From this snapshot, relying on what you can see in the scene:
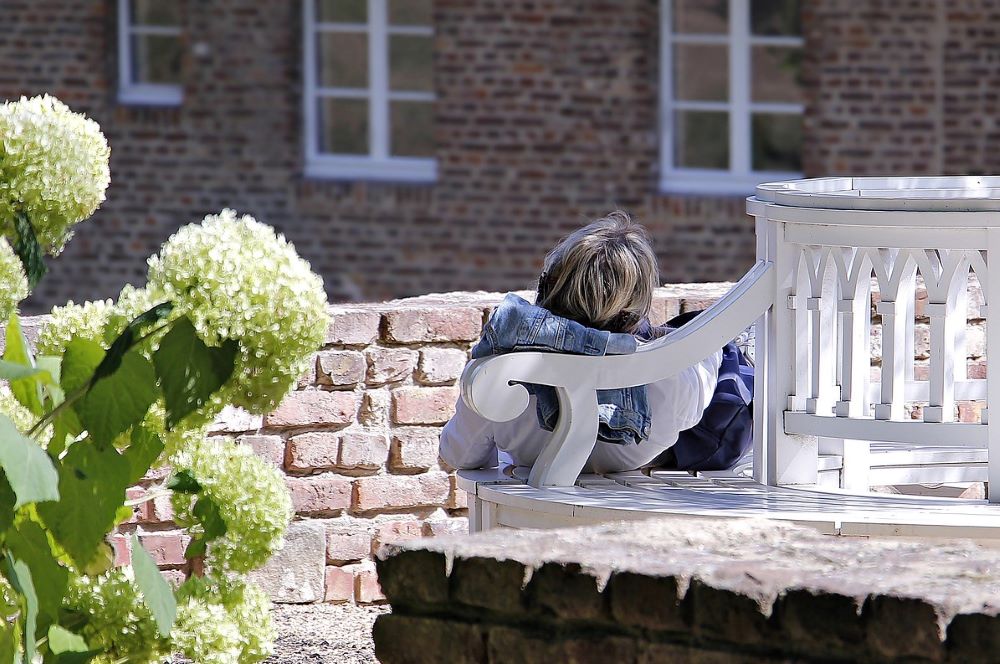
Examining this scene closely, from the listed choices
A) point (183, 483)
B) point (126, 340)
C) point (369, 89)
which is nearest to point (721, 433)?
point (183, 483)

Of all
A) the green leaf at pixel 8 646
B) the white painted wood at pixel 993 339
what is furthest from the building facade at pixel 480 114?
the green leaf at pixel 8 646

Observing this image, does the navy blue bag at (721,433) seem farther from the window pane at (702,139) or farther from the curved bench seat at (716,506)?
the window pane at (702,139)

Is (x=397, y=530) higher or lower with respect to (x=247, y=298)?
lower

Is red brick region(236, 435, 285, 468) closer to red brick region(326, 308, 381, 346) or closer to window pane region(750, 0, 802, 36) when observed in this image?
red brick region(326, 308, 381, 346)

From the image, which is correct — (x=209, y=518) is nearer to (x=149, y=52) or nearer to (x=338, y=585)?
(x=338, y=585)

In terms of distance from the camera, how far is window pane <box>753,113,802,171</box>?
31.3 ft

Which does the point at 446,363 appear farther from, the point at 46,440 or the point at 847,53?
the point at 847,53

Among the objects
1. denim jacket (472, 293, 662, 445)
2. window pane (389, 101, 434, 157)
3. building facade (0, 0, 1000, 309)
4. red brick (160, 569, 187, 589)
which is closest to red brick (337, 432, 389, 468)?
red brick (160, 569, 187, 589)

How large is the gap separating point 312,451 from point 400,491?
262 millimetres

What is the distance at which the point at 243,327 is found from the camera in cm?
179

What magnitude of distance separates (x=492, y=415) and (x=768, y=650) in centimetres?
116

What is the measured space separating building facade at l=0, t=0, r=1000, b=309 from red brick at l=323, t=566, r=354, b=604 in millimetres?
5429

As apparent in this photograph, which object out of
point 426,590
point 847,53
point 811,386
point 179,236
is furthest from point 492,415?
point 847,53

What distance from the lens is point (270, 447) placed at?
384cm
